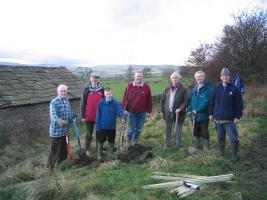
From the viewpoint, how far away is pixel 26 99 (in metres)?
13.6

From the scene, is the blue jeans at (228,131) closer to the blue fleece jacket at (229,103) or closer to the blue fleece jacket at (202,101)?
the blue fleece jacket at (229,103)

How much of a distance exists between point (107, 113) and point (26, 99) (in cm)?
680

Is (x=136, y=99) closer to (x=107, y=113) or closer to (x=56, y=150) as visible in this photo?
(x=107, y=113)

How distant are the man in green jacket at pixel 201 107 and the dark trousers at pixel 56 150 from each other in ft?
10.6

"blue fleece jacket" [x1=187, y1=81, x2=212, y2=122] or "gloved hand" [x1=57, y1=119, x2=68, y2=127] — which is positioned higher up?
"blue fleece jacket" [x1=187, y1=81, x2=212, y2=122]

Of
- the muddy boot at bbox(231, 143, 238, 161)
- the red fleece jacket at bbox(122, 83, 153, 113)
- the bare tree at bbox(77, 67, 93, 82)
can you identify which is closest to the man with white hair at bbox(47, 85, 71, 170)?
the red fleece jacket at bbox(122, 83, 153, 113)

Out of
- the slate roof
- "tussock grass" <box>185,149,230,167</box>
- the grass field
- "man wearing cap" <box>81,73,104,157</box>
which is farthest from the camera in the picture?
the slate roof

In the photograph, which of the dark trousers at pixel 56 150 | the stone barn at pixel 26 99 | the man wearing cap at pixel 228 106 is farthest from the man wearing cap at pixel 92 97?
the stone barn at pixel 26 99

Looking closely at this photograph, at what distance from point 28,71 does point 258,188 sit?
531 inches

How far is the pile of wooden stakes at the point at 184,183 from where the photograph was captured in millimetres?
5395

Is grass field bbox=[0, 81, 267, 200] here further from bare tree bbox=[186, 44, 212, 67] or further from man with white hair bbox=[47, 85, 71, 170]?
A: bare tree bbox=[186, 44, 212, 67]

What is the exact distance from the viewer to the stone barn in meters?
12.7

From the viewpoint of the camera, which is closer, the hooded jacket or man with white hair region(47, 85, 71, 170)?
man with white hair region(47, 85, 71, 170)

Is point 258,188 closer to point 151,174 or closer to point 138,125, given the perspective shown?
point 151,174
